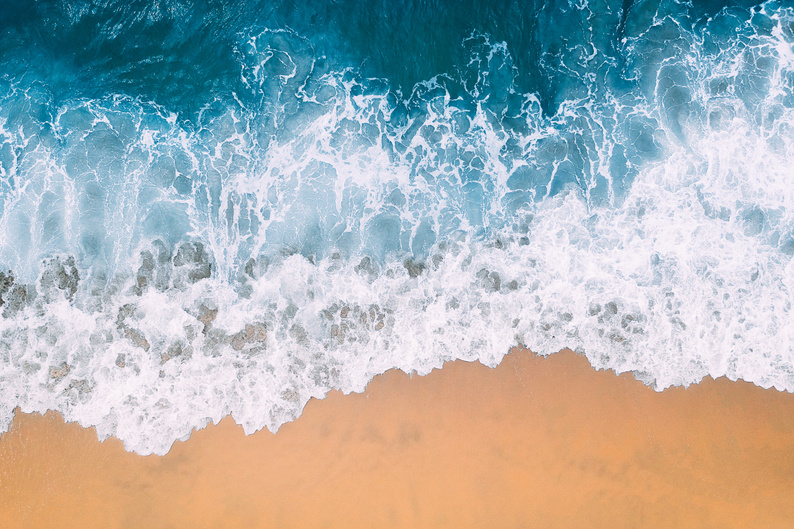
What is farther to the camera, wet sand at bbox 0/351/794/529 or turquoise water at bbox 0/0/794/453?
turquoise water at bbox 0/0/794/453

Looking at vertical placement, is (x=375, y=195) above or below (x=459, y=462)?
above

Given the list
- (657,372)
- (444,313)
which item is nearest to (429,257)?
(444,313)

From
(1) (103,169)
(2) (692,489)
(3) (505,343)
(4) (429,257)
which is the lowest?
(2) (692,489)

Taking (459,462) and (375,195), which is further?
(375,195)

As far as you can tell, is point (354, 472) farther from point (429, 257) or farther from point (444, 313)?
point (429, 257)
